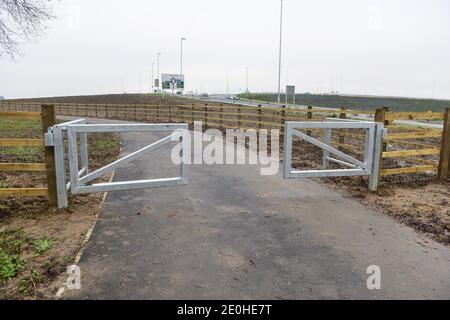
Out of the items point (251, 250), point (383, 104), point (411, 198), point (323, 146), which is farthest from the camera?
point (383, 104)

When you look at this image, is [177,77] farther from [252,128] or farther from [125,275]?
[125,275]

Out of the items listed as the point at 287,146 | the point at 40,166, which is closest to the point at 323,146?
the point at 287,146

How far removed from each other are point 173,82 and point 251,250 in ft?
181

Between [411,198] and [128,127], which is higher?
[128,127]

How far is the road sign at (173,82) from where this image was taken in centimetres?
5858

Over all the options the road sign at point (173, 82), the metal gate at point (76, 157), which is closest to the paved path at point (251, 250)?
the metal gate at point (76, 157)

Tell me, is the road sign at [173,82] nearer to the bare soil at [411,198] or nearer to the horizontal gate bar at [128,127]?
the bare soil at [411,198]

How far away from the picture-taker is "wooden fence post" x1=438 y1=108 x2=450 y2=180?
25.6ft

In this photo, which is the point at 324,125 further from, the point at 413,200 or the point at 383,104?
the point at 383,104

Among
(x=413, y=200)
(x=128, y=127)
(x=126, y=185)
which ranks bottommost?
(x=413, y=200)

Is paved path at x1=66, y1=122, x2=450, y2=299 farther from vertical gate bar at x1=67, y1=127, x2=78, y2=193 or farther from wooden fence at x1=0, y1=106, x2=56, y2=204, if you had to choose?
wooden fence at x1=0, y1=106, x2=56, y2=204

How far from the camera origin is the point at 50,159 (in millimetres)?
5426

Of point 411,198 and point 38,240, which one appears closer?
point 38,240
